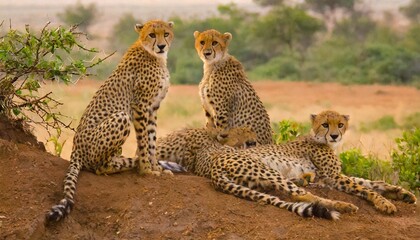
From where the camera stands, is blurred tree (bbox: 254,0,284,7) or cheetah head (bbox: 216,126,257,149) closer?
cheetah head (bbox: 216,126,257,149)

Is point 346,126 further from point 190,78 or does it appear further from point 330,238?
point 190,78

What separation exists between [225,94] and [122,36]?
23773 mm

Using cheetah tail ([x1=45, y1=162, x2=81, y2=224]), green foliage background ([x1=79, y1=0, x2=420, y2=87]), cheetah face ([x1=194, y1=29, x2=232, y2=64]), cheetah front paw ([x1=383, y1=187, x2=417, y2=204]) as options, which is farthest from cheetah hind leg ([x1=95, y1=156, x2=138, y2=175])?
green foliage background ([x1=79, y1=0, x2=420, y2=87])

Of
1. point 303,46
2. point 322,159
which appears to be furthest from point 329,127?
point 303,46

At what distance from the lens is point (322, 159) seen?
690 centimetres

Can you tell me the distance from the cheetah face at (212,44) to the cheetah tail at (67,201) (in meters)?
1.84

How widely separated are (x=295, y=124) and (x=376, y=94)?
16958 mm

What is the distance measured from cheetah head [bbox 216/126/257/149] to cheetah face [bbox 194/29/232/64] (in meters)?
0.66

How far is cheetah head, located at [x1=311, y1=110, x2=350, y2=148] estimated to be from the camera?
271 inches

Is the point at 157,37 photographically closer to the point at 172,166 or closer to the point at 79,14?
the point at 172,166

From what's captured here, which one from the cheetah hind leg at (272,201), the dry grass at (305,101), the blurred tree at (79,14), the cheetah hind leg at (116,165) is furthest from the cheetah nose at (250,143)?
the blurred tree at (79,14)

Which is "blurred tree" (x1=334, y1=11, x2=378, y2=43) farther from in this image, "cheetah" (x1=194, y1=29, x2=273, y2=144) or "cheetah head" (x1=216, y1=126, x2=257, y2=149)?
"cheetah head" (x1=216, y1=126, x2=257, y2=149)

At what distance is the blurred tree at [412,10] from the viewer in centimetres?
3544

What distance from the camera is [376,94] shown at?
2519 centimetres
